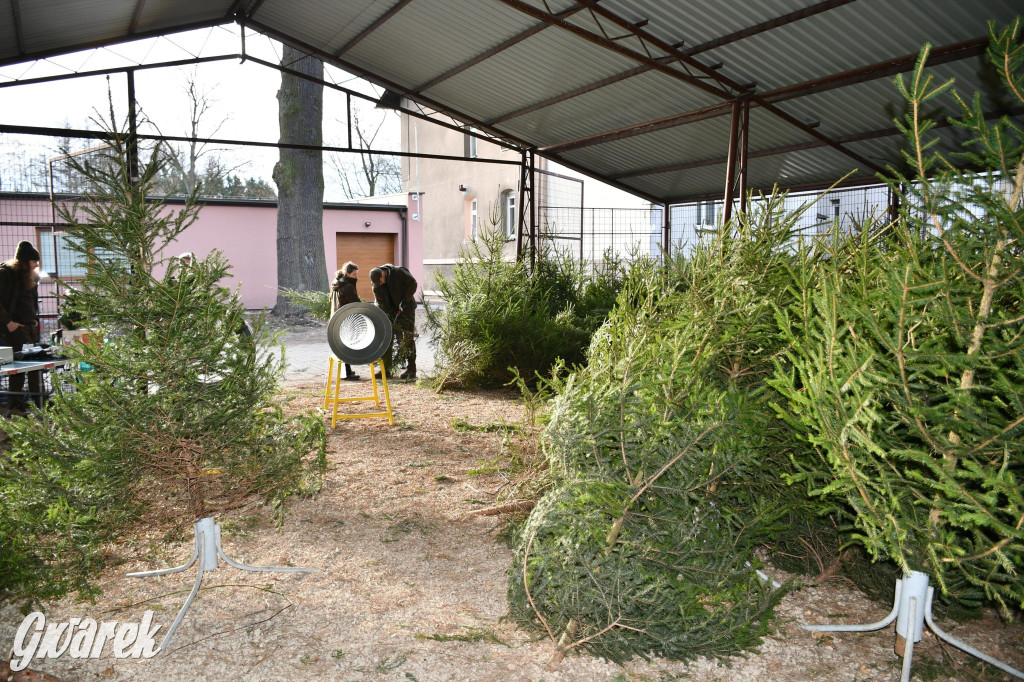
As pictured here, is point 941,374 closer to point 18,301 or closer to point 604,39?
point 604,39

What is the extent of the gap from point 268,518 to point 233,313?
6.16 feet

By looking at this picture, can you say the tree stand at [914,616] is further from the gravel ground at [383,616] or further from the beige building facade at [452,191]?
the beige building facade at [452,191]

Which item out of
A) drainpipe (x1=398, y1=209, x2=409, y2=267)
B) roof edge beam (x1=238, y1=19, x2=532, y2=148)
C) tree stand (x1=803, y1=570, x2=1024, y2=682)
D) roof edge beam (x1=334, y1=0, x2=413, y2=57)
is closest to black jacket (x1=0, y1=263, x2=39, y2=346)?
roof edge beam (x1=238, y1=19, x2=532, y2=148)

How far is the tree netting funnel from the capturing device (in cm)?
715

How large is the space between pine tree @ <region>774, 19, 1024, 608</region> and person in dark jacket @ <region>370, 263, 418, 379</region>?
7912mm

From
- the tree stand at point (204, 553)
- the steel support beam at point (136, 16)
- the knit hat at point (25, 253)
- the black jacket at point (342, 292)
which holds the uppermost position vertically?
the steel support beam at point (136, 16)

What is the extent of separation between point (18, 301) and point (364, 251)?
18.3 meters

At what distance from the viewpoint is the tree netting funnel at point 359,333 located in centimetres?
715

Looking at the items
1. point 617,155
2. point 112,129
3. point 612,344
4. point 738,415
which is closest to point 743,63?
point 617,155

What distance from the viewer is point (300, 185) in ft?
61.3

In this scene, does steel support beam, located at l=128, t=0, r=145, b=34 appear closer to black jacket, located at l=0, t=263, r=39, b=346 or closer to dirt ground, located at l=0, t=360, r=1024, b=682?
black jacket, located at l=0, t=263, r=39, b=346

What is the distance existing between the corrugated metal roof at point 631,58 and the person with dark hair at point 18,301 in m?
3.14

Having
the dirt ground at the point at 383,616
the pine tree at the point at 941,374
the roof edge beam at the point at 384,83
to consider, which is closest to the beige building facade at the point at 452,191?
the roof edge beam at the point at 384,83

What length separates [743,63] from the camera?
8.38 m
